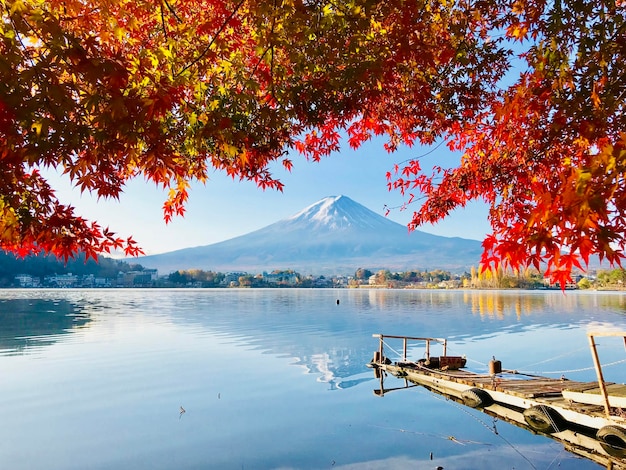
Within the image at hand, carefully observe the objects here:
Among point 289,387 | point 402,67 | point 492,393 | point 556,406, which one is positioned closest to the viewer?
point 402,67

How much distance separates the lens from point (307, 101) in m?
5.76

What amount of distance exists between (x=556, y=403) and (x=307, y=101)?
10.3 meters

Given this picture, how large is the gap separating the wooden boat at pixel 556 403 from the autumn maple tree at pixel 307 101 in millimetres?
4770

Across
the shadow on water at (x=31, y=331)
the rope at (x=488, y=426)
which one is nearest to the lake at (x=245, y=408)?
the rope at (x=488, y=426)

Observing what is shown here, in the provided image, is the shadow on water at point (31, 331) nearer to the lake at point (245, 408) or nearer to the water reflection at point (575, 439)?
the lake at point (245, 408)

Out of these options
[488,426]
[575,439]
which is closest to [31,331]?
[488,426]

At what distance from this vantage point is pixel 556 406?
11.4 metres

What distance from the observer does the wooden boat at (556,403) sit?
958 centimetres

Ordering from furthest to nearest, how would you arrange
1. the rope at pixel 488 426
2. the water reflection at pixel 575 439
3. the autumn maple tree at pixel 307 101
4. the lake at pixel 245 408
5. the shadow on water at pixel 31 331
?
the shadow on water at pixel 31 331 < the lake at pixel 245 408 < the rope at pixel 488 426 < the water reflection at pixel 575 439 < the autumn maple tree at pixel 307 101

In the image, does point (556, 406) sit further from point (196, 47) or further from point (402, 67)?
point (196, 47)

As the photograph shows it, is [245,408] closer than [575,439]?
No

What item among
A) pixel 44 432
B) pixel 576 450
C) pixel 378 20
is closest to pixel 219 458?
pixel 44 432

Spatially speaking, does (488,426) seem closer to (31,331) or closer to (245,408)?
(245,408)

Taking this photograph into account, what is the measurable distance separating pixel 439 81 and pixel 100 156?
5.10 meters
